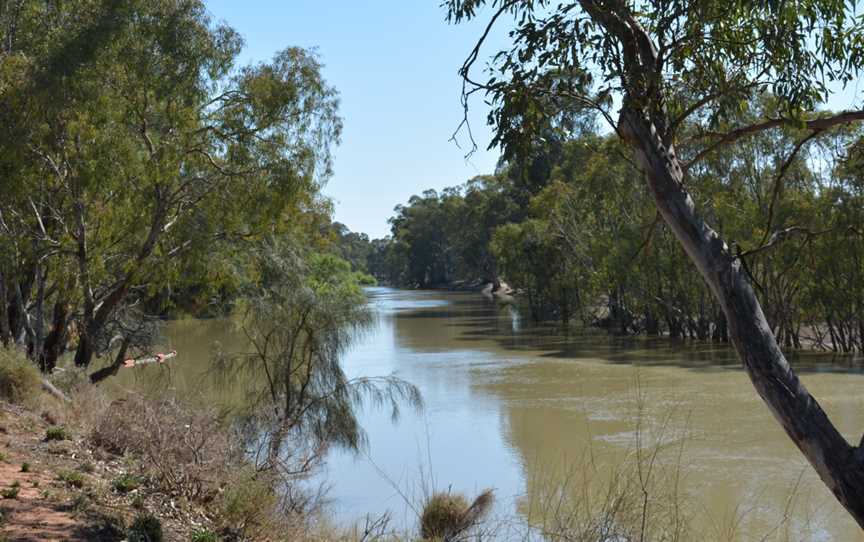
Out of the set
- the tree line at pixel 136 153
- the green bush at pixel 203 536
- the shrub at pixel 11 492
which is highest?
the tree line at pixel 136 153

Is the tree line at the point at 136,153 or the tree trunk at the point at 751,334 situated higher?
the tree line at the point at 136,153

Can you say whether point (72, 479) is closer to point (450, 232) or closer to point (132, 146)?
point (132, 146)

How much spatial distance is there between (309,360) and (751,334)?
705 centimetres

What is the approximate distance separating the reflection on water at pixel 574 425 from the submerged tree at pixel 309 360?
1.82ft

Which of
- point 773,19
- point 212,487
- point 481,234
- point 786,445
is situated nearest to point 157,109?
point 212,487

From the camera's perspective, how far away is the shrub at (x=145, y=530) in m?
4.53

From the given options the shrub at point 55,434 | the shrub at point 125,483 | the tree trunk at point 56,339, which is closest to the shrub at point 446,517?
the shrub at point 125,483

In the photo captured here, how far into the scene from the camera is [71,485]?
558 centimetres

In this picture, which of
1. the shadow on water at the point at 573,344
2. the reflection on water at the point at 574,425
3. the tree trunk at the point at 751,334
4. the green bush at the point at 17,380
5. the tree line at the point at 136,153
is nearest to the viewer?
the tree trunk at the point at 751,334

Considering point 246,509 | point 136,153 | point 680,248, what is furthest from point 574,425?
point 680,248

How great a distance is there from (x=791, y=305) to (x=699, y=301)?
3386mm

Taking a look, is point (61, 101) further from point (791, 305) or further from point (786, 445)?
point (791, 305)

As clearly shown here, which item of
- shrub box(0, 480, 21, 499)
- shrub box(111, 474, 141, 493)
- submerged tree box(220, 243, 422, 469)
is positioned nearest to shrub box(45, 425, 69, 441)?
shrub box(111, 474, 141, 493)

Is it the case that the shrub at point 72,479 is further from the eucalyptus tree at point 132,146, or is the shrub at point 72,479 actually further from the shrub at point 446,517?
the eucalyptus tree at point 132,146
